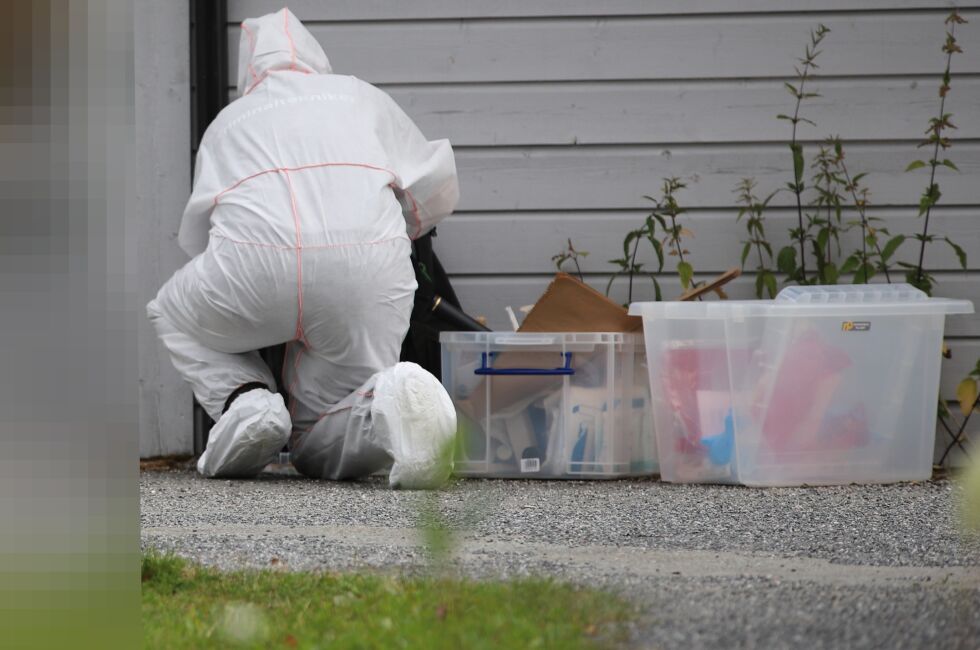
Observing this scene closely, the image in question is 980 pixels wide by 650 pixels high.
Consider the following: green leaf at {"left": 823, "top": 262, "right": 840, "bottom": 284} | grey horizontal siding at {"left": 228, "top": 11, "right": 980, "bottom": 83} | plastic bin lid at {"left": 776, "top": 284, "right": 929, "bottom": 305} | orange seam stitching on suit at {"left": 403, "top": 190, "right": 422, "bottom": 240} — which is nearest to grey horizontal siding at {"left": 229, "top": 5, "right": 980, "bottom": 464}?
grey horizontal siding at {"left": 228, "top": 11, "right": 980, "bottom": 83}

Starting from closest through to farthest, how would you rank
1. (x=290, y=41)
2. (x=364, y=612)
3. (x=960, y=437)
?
(x=364, y=612), (x=290, y=41), (x=960, y=437)

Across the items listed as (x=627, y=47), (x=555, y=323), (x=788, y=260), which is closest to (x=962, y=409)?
(x=788, y=260)

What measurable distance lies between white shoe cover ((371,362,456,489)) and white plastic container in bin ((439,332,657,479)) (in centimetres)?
43

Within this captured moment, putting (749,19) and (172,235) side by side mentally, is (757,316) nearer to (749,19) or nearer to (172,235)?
(749,19)

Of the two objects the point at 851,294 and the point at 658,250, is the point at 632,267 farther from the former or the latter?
the point at 851,294

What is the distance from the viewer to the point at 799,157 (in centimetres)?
389

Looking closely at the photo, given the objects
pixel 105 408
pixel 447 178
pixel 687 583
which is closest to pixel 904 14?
pixel 447 178

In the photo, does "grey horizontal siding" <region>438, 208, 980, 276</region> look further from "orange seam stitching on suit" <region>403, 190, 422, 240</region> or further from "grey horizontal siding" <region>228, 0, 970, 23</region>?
"grey horizontal siding" <region>228, 0, 970, 23</region>

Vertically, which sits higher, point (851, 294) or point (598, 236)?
point (598, 236)

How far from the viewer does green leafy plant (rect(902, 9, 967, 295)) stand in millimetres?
3879

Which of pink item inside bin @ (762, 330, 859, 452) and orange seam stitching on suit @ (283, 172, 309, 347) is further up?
orange seam stitching on suit @ (283, 172, 309, 347)

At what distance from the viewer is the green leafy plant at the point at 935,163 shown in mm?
3879

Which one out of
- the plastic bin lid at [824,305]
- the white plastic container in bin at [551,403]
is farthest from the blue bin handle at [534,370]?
the plastic bin lid at [824,305]

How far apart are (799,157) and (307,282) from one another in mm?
1764
